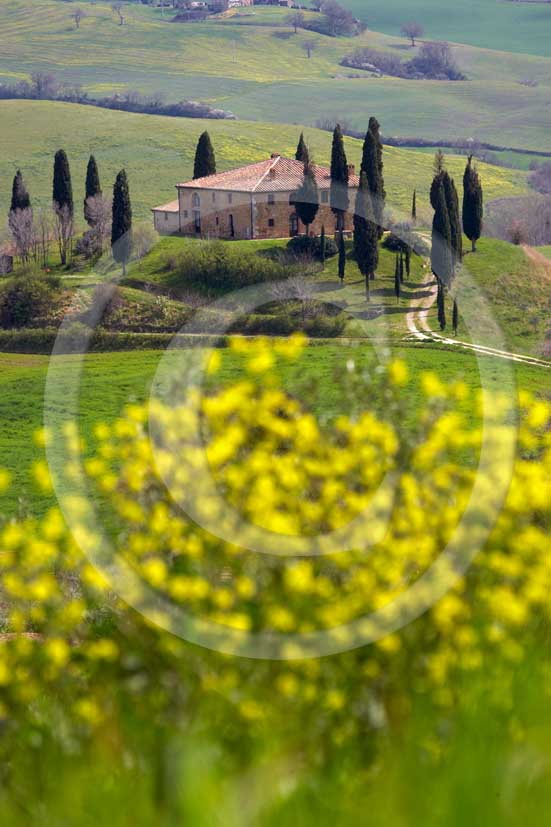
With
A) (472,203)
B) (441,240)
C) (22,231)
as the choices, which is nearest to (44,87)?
(22,231)

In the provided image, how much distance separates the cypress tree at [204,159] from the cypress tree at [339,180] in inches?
538

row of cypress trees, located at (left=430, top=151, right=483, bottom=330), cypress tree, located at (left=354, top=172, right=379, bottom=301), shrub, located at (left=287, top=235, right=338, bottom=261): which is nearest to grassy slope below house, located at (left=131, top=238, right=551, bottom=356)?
shrub, located at (left=287, top=235, right=338, bottom=261)

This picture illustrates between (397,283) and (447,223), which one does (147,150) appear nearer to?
(397,283)

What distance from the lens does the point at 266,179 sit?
7956 centimetres

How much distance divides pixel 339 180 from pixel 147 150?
66194mm

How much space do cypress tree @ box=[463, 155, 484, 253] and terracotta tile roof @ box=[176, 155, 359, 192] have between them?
30.5 feet

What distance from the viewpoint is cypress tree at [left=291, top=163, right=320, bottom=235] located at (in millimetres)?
73250

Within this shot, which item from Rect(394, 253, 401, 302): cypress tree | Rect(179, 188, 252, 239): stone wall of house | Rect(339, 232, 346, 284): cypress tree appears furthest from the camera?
Rect(179, 188, 252, 239): stone wall of house

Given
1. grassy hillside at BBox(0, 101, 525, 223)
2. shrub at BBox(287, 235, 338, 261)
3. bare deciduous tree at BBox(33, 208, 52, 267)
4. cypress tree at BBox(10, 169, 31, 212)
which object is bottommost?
grassy hillside at BBox(0, 101, 525, 223)

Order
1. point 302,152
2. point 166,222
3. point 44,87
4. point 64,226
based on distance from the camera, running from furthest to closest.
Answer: point 44,87 < point 166,222 < point 302,152 < point 64,226

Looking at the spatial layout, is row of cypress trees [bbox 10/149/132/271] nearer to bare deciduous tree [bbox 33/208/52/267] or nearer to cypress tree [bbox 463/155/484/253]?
bare deciduous tree [bbox 33/208/52/267]

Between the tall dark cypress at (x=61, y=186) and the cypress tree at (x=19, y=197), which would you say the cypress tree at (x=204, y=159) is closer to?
the tall dark cypress at (x=61, y=186)

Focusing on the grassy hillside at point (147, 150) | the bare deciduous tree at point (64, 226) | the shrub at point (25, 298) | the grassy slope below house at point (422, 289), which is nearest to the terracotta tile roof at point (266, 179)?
the grassy slope below house at point (422, 289)

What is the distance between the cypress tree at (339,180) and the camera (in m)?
70.7
